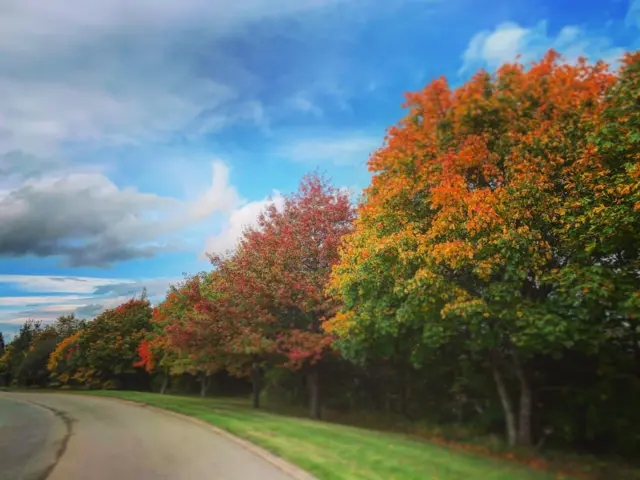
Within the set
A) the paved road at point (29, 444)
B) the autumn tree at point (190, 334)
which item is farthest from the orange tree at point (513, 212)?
the autumn tree at point (190, 334)

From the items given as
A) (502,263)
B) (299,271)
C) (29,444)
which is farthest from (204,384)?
(502,263)

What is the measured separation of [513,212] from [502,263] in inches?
49.6

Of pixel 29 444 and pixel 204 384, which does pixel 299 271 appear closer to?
pixel 29 444

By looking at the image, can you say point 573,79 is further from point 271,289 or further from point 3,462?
point 3,462

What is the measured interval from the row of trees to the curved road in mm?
5720

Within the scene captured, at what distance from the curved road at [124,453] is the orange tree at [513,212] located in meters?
6.05

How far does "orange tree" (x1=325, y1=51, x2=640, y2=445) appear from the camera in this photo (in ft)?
35.6

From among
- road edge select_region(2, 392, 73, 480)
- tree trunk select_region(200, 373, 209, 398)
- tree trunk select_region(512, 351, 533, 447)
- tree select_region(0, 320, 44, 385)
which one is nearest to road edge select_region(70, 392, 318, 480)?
road edge select_region(2, 392, 73, 480)

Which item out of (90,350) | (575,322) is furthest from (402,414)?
(90,350)

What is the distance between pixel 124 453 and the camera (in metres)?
11.1

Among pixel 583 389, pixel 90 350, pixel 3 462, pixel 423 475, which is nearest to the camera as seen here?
pixel 423 475

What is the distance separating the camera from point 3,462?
1066 centimetres

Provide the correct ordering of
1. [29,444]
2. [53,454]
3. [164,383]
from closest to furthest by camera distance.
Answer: [53,454] → [29,444] → [164,383]

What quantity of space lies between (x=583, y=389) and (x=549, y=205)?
774 cm
